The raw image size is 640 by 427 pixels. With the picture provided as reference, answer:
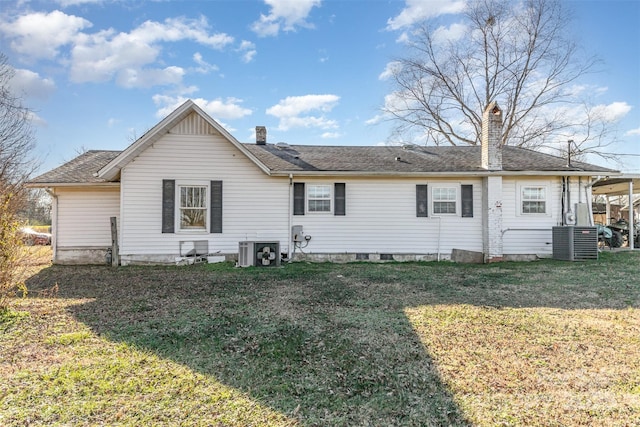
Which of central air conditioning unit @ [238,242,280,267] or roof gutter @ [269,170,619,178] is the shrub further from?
roof gutter @ [269,170,619,178]

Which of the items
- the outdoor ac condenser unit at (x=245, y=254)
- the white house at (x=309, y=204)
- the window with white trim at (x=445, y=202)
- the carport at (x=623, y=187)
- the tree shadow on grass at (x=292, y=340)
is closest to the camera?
the tree shadow on grass at (x=292, y=340)

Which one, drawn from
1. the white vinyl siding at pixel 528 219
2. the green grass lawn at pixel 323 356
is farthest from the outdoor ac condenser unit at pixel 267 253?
the white vinyl siding at pixel 528 219

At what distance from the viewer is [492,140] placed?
11336mm

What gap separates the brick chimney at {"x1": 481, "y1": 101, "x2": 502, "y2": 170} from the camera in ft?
36.7

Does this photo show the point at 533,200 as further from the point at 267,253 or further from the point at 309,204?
the point at 267,253

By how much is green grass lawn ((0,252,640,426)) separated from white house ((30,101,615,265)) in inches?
152

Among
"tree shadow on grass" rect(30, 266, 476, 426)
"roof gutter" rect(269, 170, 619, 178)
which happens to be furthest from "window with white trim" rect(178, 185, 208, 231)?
"tree shadow on grass" rect(30, 266, 476, 426)

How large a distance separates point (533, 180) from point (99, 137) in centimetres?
2241

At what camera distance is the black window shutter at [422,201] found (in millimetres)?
11406

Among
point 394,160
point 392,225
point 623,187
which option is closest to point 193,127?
point 394,160

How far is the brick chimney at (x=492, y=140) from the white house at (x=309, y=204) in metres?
0.03

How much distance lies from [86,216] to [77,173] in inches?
58.3

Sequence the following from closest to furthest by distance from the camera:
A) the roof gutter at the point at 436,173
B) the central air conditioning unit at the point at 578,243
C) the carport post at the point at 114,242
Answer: the carport post at the point at 114,242 → the central air conditioning unit at the point at 578,243 → the roof gutter at the point at 436,173

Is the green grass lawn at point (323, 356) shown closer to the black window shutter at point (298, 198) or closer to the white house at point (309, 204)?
the white house at point (309, 204)
